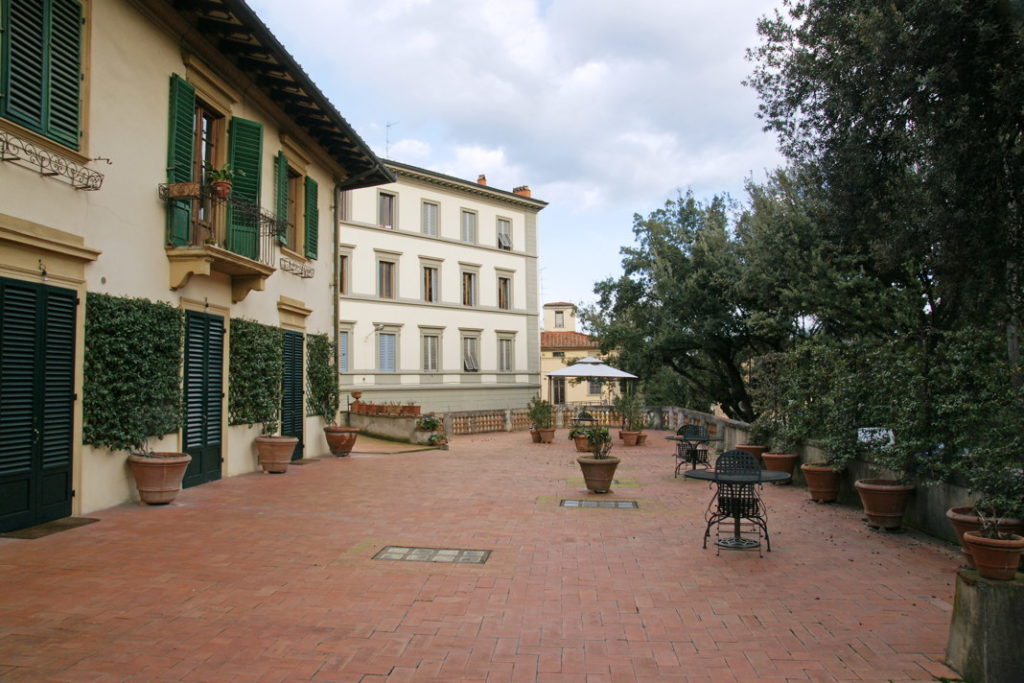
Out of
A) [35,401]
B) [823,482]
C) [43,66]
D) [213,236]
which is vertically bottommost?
[823,482]

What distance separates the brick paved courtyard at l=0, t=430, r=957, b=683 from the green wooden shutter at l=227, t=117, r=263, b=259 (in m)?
4.10

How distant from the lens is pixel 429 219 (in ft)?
102

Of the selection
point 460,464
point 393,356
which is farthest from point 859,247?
point 393,356

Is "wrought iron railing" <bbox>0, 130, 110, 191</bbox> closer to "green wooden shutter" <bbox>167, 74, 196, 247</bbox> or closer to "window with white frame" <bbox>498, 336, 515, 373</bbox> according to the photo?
"green wooden shutter" <bbox>167, 74, 196, 247</bbox>

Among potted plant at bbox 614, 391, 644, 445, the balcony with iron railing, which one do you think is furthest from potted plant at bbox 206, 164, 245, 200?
potted plant at bbox 614, 391, 644, 445

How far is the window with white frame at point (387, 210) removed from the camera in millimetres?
29234

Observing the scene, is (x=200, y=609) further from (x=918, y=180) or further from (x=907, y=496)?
(x=918, y=180)

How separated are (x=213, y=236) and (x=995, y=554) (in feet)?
32.5

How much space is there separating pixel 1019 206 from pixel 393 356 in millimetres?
24338

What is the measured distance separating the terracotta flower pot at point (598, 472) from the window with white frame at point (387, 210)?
828 inches

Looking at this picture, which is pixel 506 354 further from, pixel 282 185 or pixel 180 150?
pixel 180 150

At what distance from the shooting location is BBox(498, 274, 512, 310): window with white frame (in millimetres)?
33719

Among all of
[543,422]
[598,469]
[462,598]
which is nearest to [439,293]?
[543,422]

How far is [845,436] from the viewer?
9.32 m
